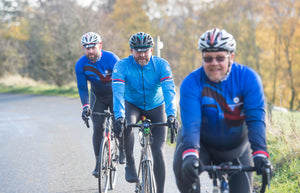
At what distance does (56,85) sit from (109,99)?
2149 cm

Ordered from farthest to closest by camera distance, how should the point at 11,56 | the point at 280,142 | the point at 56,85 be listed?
1. the point at 11,56
2. the point at 56,85
3. the point at 280,142

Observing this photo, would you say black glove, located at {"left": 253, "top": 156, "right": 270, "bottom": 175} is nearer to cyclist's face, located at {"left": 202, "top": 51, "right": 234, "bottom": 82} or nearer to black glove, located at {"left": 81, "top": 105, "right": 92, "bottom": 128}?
cyclist's face, located at {"left": 202, "top": 51, "right": 234, "bottom": 82}

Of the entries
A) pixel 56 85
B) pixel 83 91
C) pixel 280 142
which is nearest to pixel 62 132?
pixel 83 91

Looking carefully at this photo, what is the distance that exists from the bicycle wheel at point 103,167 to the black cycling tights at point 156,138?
481 millimetres

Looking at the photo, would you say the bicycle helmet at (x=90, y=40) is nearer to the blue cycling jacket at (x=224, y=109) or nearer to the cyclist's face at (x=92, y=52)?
the cyclist's face at (x=92, y=52)

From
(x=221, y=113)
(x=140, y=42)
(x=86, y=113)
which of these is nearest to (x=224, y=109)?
(x=221, y=113)

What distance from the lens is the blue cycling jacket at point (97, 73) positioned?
5352 millimetres

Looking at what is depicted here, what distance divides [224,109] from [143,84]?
A: 166 centimetres

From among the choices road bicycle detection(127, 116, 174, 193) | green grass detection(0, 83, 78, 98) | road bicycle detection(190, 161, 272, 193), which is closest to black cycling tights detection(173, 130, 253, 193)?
road bicycle detection(190, 161, 272, 193)

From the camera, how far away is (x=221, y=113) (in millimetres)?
2795

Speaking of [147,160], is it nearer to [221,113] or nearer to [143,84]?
[143,84]

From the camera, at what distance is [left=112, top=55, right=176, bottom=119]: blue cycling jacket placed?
4.11 meters

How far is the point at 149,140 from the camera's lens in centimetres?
408

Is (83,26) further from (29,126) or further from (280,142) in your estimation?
(280,142)
